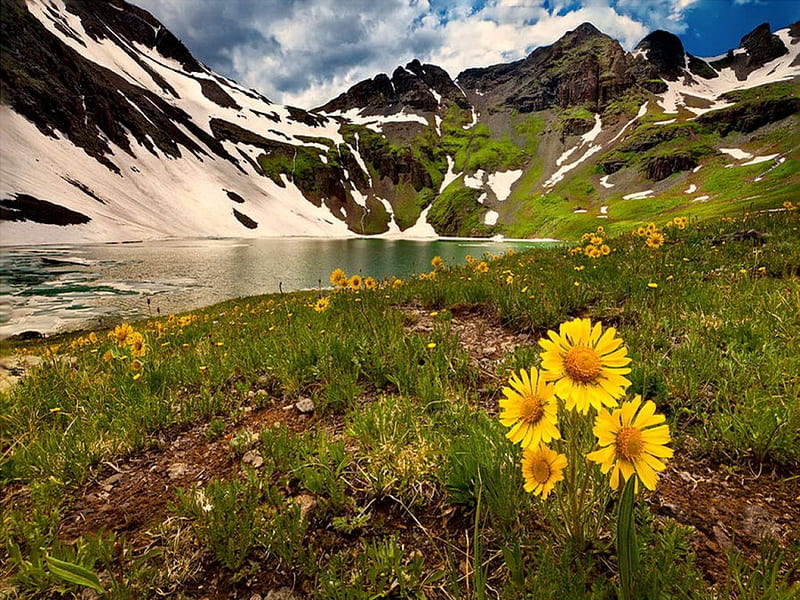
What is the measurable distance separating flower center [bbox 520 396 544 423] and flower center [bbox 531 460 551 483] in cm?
23

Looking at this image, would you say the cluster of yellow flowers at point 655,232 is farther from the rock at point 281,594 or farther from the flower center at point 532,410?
the rock at point 281,594

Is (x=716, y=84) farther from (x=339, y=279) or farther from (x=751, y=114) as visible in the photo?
(x=339, y=279)

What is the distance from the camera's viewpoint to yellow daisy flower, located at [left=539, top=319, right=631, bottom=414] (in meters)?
1.76

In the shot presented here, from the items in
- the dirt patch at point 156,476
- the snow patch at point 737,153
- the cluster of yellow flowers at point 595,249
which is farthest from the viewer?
the snow patch at point 737,153

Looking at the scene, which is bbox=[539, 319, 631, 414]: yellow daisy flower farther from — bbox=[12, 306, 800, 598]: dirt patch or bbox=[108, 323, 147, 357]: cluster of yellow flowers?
bbox=[108, 323, 147, 357]: cluster of yellow flowers

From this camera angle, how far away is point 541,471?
1909 millimetres

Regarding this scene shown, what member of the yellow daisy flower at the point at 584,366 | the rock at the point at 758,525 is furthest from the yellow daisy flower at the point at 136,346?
the rock at the point at 758,525

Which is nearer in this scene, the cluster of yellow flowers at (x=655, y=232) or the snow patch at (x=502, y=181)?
the cluster of yellow flowers at (x=655, y=232)

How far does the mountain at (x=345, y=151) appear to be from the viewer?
237 ft

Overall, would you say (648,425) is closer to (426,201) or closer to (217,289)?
(217,289)

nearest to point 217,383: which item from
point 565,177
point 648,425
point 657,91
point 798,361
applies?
point 648,425

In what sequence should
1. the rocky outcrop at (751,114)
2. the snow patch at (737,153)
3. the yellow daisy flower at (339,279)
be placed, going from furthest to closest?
the rocky outcrop at (751,114) < the snow patch at (737,153) < the yellow daisy flower at (339,279)

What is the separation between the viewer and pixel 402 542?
2.32 meters

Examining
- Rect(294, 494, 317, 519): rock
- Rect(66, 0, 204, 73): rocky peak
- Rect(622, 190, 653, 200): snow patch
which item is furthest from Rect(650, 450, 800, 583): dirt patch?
Rect(66, 0, 204, 73): rocky peak
